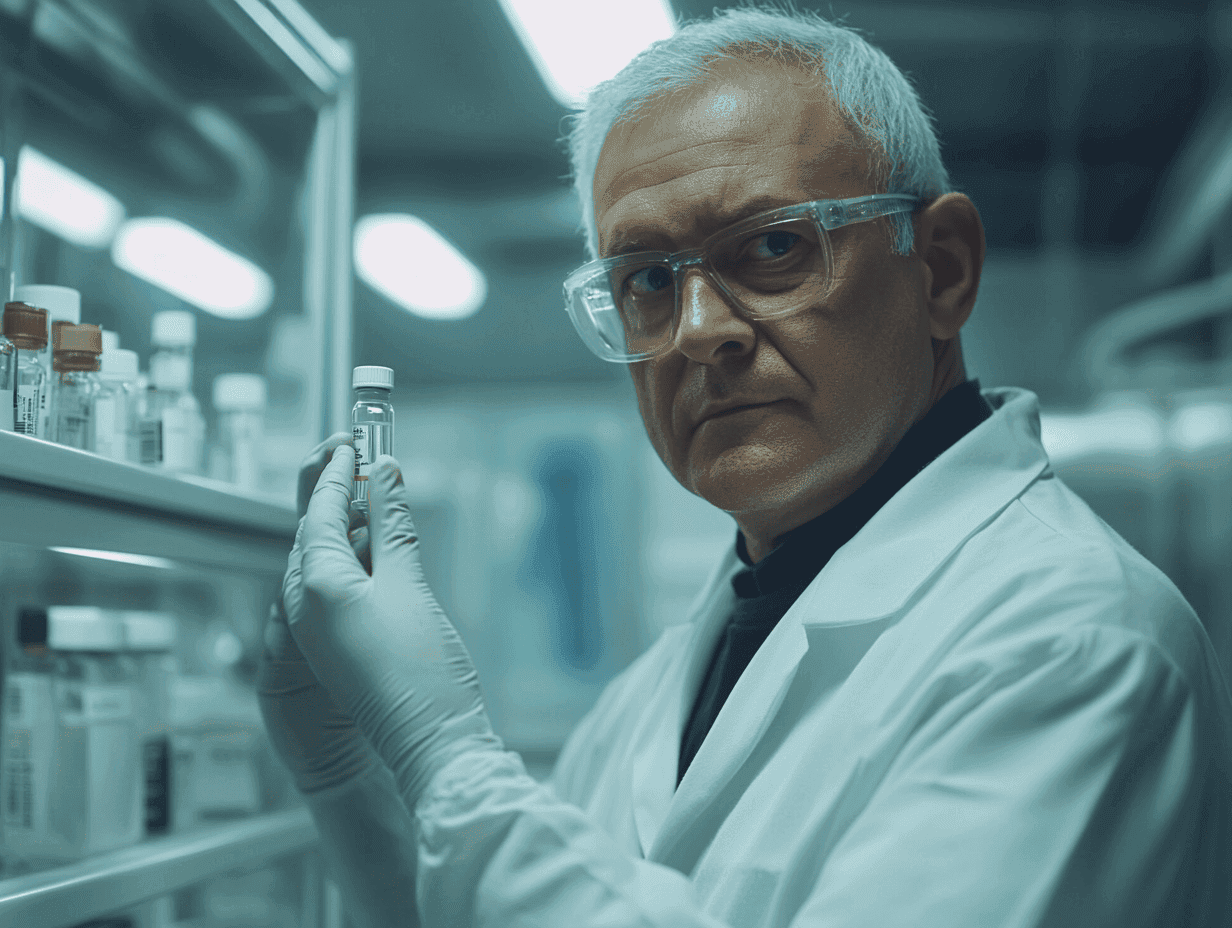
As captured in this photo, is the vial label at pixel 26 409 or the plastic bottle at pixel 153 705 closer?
the vial label at pixel 26 409

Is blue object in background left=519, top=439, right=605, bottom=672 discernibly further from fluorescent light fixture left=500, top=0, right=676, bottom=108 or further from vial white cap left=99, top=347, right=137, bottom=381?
vial white cap left=99, top=347, right=137, bottom=381

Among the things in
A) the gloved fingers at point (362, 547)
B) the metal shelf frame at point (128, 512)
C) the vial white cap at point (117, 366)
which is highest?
the vial white cap at point (117, 366)

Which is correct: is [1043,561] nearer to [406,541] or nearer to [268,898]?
[406,541]

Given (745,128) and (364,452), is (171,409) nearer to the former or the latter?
(364,452)

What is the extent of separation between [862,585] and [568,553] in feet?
6.82

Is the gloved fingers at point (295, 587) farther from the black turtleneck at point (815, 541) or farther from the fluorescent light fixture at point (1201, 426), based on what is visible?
the fluorescent light fixture at point (1201, 426)

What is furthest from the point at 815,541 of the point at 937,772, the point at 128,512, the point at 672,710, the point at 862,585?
the point at 128,512

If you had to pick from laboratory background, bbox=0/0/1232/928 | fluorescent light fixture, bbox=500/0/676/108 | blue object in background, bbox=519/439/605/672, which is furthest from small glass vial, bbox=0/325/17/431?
blue object in background, bbox=519/439/605/672

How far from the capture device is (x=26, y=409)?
0.81 metres

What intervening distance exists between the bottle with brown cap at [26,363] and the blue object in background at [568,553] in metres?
2.10

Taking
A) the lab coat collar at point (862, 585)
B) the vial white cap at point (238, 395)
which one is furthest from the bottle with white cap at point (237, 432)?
the lab coat collar at point (862, 585)

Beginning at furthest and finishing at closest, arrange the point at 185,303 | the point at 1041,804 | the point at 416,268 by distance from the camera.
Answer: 1. the point at 416,268
2. the point at 185,303
3. the point at 1041,804

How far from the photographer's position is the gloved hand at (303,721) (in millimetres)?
983

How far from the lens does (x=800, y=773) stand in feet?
2.53
